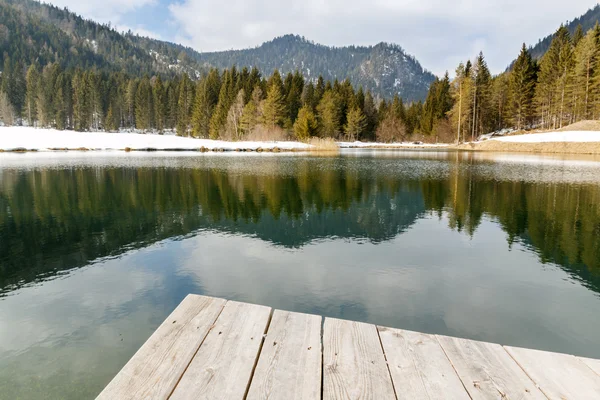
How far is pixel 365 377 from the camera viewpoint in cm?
247

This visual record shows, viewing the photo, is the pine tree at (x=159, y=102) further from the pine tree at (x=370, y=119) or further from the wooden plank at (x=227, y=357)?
the wooden plank at (x=227, y=357)

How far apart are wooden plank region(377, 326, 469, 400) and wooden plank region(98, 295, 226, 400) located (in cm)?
160

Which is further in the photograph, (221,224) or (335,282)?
(221,224)

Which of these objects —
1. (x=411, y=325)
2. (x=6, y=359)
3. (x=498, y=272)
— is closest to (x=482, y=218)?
(x=498, y=272)

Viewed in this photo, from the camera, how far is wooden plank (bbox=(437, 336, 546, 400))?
7.67 ft

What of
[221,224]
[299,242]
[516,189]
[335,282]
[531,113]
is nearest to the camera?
[335,282]

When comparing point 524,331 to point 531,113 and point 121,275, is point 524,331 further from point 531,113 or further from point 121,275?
point 531,113

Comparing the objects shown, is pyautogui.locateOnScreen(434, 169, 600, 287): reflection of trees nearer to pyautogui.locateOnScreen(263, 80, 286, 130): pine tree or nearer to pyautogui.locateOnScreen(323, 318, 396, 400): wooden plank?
pyautogui.locateOnScreen(323, 318, 396, 400): wooden plank

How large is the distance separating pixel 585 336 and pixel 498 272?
100.0 inches

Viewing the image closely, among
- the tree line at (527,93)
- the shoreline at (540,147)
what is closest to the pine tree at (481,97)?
the tree line at (527,93)

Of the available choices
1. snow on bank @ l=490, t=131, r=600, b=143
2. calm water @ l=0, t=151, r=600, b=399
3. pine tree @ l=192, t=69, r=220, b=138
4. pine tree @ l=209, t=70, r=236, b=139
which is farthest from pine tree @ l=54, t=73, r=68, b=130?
snow on bank @ l=490, t=131, r=600, b=143

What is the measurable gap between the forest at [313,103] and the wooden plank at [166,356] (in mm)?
61011

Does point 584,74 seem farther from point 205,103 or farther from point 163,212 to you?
point 205,103

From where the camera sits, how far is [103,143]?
5725cm
